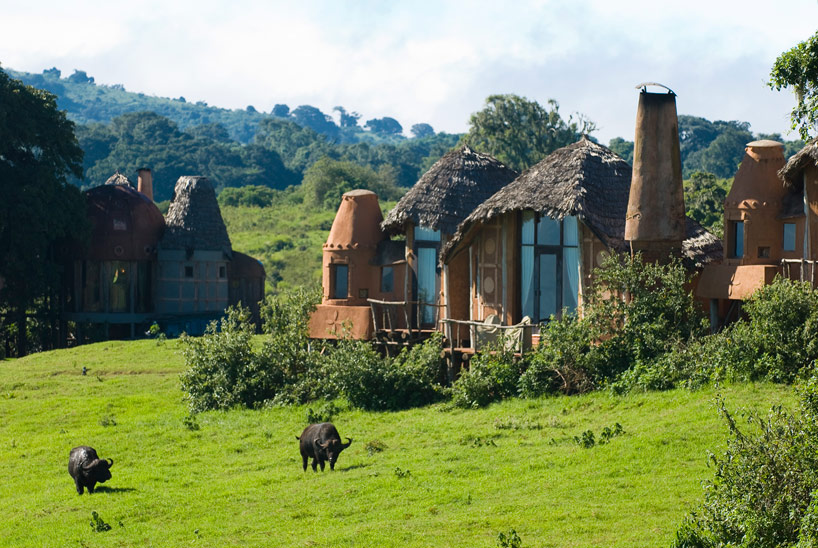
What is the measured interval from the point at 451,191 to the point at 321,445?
1118 cm

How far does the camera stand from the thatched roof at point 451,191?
27.3 metres

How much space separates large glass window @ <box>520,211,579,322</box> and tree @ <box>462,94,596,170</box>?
116 ft

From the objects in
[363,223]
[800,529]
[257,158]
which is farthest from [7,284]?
[257,158]

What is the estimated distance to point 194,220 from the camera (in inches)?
1668

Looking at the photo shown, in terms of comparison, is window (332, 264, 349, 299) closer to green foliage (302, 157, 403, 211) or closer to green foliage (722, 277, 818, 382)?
green foliage (722, 277, 818, 382)

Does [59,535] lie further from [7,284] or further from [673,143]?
[7,284]

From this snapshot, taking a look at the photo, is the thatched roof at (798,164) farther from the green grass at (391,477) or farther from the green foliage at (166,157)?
the green foliage at (166,157)

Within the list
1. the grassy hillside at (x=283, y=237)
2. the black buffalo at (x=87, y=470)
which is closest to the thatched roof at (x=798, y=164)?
the black buffalo at (x=87, y=470)

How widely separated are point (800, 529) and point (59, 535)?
985 cm

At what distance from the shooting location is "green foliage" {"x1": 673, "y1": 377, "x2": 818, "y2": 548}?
35.1 feet

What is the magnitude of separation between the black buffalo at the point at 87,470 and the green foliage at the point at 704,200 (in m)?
27.2

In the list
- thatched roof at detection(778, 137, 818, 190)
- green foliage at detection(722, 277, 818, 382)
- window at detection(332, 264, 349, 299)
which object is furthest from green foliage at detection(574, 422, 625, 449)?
window at detection(332, 264, 349, 299)

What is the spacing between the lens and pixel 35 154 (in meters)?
40.6

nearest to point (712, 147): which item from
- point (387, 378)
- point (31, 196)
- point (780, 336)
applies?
point (31, 196)
